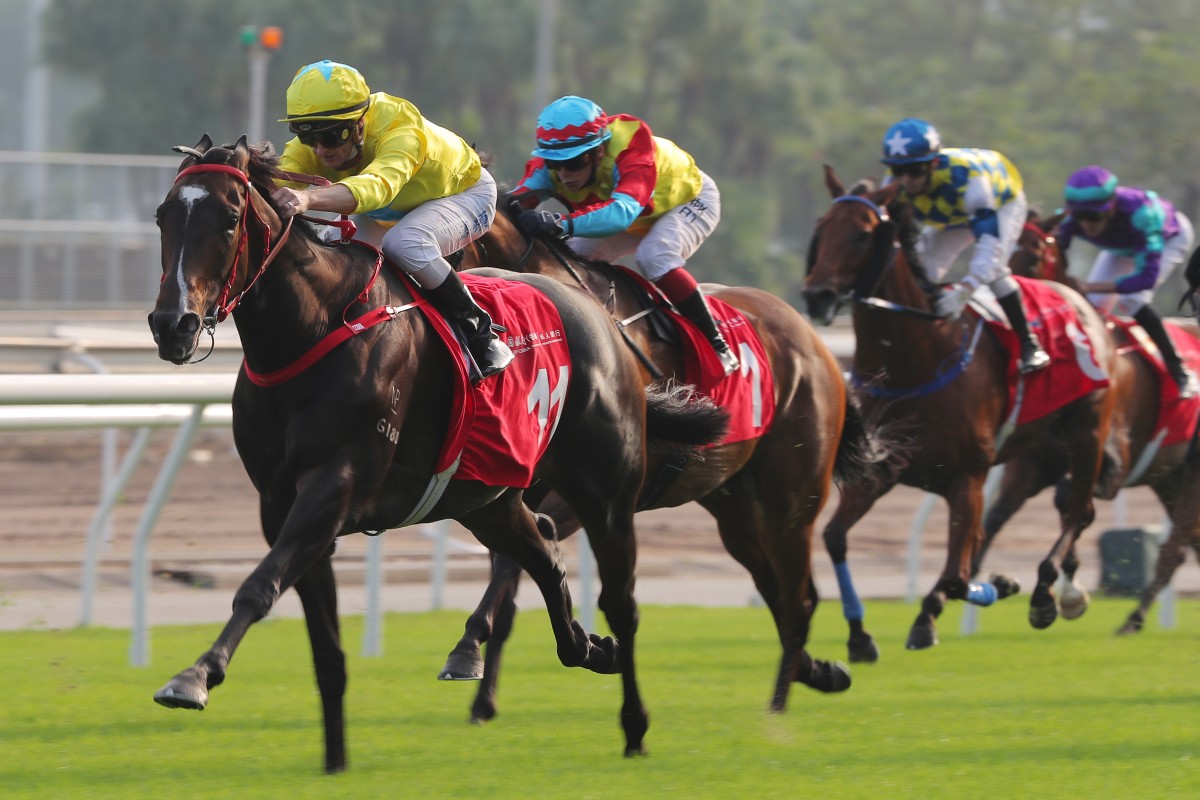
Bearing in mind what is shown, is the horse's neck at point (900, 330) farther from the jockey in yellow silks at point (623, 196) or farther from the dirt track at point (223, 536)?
the dirt track at point (223, 536)

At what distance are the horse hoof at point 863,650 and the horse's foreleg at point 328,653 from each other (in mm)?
2752

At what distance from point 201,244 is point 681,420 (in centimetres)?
179

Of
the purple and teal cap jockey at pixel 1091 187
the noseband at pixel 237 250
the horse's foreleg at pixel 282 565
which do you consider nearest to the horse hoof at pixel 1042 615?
the purple and teal cap jockey at pixel 1091 187

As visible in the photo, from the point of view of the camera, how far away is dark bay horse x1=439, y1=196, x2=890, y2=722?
5.50 meters

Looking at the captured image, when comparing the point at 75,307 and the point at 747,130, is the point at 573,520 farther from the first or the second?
the point at 747,130

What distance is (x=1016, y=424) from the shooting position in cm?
747

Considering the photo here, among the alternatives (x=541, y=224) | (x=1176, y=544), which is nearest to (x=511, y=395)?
(x=541, y=224)

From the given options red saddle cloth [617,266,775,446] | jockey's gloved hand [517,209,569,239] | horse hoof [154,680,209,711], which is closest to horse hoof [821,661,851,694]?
red saddle cloth [617,266,775,446]

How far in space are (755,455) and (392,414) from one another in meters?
1.85

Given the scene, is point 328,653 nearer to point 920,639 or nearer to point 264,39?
point 920,639

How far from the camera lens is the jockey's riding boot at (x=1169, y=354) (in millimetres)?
8394

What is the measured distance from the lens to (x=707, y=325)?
5.58 m

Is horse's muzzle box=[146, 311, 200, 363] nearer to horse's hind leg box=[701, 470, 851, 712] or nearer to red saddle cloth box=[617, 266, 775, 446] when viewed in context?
red saddle cloth box=[617, 266, 775, 446]

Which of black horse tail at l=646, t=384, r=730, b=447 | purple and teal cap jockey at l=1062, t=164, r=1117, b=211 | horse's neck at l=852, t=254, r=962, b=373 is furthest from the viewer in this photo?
purple and teal cap jockey at l=1062, t=164, r=1117, b=211
